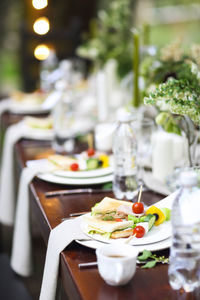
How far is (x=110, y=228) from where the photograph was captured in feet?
3.86

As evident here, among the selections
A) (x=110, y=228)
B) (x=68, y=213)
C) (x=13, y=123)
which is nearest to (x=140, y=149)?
(x=68, y=213)

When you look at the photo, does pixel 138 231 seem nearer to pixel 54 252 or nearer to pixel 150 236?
pixel 150 236

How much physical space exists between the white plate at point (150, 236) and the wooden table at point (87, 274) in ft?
0.11

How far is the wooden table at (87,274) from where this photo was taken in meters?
0.97

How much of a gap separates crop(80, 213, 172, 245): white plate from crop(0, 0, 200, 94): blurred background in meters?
3.87

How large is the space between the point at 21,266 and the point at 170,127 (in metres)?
0.80

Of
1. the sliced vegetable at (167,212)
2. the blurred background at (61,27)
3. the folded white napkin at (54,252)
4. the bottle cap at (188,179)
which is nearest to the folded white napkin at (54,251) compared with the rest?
the folded white napkin at (54,252)

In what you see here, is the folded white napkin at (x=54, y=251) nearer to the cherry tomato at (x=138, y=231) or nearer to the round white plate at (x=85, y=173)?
the cherry tomato at (x=138, y=231)

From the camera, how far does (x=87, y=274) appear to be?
105cm

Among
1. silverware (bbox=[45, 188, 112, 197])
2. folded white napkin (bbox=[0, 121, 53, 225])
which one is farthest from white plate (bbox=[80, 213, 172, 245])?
folded white napkin (bbox=[0, 121, 53, 225])

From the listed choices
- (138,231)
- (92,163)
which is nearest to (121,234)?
(138,231)

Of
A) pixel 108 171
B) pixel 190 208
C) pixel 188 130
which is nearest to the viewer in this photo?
pixel 190 208

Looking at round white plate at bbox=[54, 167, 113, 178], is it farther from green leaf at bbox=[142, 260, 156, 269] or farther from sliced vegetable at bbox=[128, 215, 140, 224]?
green leaf at bbox=[142, 260, 156, 269]

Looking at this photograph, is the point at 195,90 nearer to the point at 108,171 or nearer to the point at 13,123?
the point at 108,171
